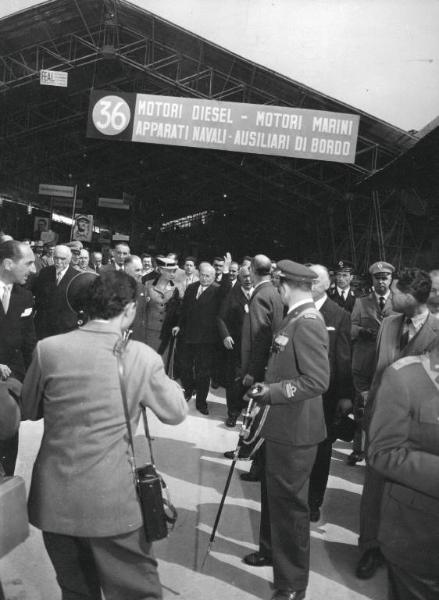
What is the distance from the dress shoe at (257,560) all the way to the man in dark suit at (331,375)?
77cm

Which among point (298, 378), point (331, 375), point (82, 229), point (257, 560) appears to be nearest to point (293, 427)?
point (298, 378)

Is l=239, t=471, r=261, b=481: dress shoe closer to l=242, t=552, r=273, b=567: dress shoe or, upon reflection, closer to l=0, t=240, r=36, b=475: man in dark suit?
l=242, t=552, r=273, b=567: dress shoe

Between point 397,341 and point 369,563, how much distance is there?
136cm

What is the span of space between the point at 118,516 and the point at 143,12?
12.7m

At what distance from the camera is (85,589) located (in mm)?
1946

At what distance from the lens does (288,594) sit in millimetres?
2709

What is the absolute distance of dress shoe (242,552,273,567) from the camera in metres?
3.12

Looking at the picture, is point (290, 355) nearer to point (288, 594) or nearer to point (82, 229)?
point (288, 594)

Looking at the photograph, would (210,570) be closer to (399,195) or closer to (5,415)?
(5,415)

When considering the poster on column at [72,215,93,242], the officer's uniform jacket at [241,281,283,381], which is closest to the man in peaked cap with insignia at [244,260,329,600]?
the officer's uniform jacket at [241,281,283,381]

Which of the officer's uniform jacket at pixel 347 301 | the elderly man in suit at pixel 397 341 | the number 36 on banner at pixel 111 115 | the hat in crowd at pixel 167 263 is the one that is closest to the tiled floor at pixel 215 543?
the elderly man in suit at pixel 397 341

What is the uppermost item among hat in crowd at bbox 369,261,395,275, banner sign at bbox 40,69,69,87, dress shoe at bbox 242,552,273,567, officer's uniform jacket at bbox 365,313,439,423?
banner sign at bbox 40,69,69,87

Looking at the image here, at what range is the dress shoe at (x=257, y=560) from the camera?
3.12 metres

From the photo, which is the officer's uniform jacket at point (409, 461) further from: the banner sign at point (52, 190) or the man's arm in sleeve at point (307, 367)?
the banner sign at point (52, 190)
